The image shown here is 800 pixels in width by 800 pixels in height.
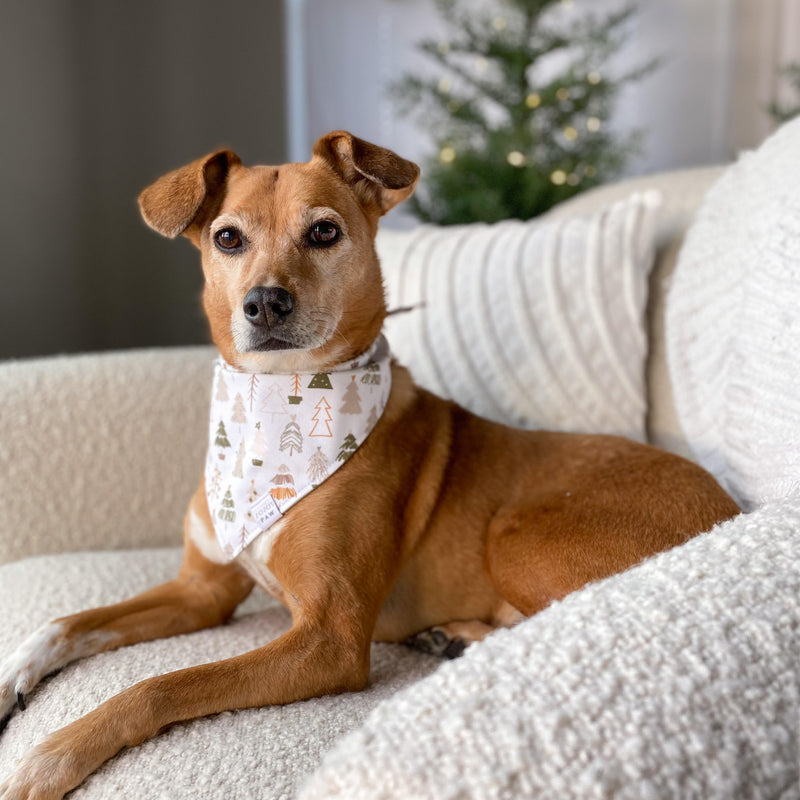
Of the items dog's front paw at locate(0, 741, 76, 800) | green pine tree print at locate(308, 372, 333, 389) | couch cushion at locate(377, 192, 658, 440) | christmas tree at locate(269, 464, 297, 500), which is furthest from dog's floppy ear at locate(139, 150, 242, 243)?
dog's front paw at locate(0, 741, 76, 800)

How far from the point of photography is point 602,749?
747 millimetres

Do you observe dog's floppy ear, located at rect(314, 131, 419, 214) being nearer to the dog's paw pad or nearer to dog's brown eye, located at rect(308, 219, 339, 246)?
dog's brown eye, located at rect(308, 219, 339, 246)

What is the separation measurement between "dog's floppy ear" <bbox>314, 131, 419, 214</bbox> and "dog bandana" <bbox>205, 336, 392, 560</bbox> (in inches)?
14.6

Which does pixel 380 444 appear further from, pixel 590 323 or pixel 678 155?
pixel 678 155

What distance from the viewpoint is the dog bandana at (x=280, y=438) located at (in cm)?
149

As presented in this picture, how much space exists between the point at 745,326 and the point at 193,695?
1.26 metres

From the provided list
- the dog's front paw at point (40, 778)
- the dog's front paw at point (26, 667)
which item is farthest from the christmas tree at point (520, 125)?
the dog's front paw at point (40, 778)

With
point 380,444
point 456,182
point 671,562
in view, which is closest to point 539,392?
point 380,444

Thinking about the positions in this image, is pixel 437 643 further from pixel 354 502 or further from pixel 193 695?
pixel 193 695

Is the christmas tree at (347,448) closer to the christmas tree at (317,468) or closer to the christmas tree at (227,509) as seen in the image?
the christmas tree at (317,468)

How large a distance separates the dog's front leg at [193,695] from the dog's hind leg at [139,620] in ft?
0.94

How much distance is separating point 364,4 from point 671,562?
3987 mm

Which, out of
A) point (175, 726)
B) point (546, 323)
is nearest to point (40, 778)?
point (175, 726)

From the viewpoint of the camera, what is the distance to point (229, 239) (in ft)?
4.98
